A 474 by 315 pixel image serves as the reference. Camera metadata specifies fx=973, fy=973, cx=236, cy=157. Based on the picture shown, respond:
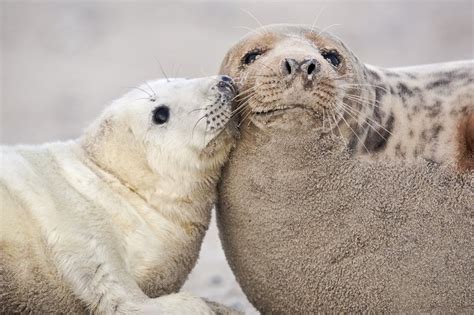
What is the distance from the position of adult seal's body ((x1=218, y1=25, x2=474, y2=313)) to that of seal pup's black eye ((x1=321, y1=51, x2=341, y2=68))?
0.01 metres

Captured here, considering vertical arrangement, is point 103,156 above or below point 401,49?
above

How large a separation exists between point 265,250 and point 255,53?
100cm

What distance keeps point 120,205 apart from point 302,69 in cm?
133

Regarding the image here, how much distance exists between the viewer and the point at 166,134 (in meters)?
5.27

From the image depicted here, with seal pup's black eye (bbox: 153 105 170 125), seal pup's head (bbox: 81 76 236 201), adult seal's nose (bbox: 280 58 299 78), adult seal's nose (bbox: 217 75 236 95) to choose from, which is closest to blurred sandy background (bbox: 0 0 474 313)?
seal pup's head (bbox: 81 76 236 201)

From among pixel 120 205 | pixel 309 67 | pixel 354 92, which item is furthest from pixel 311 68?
pixel 120 205

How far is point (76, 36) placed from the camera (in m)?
17.5

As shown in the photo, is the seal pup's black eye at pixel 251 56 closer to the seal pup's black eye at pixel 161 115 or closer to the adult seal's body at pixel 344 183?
the adult seal's body at pixel 344 183

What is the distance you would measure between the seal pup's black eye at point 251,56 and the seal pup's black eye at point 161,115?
1.88 ft

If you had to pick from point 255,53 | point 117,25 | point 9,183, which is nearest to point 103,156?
point 9,183

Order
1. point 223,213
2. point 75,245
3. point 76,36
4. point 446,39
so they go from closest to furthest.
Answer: point 75,245, point 223,213, point 446,39, point 76,36

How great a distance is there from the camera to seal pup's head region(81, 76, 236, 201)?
5.02 meters

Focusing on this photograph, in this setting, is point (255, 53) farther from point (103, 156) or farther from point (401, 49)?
point (401, 49)

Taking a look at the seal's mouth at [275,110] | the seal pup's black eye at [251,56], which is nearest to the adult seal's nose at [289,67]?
the seal's mouth at [275,110]
